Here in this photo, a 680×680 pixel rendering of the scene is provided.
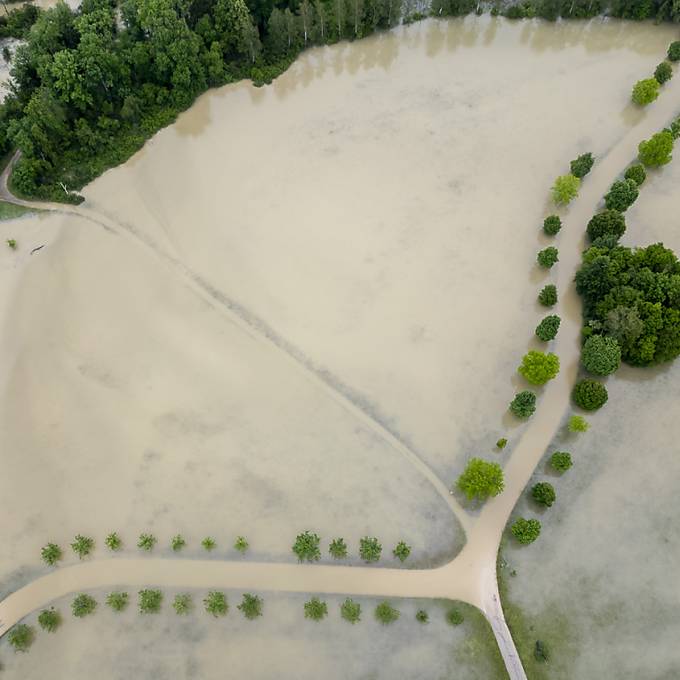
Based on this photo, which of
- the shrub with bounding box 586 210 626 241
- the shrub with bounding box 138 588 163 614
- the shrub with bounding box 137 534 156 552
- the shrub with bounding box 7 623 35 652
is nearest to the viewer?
the shrub with bounding box 7 623 35 652

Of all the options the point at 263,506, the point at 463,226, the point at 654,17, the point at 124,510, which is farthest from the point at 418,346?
the point at 654,17

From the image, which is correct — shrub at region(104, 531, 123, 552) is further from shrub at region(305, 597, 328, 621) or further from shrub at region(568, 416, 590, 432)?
shrub at region(568, 416, 590, 432)

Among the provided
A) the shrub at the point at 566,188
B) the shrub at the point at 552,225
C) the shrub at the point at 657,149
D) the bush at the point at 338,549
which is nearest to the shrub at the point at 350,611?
the bush at the point at 338,549

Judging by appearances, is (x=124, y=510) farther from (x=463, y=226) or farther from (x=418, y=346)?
(x=463, y=226)

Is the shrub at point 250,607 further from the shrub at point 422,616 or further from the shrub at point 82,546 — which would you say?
the shrub at point 82,546

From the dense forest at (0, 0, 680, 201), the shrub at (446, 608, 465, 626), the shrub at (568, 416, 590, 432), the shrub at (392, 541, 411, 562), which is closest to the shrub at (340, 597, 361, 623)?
the shrub at (392, 541, 411, 562)

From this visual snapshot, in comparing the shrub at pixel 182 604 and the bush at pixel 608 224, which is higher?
the bush at pixel 608 224

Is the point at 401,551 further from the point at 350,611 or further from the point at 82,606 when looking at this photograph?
the point at 82,606
